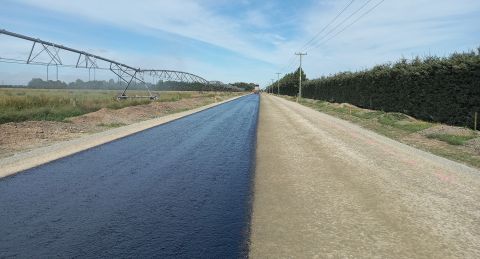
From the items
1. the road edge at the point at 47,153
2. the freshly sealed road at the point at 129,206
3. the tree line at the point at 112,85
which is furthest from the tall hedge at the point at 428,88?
the tree line at the point at 112,85

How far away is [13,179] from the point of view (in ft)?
30.3

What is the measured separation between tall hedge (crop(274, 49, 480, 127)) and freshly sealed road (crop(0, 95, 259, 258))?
13.3 m

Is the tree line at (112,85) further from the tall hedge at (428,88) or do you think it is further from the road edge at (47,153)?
the tall hedge at (428,88)

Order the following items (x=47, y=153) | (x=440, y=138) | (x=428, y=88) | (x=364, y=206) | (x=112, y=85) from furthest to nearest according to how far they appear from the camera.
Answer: (x=112, y=85) → (x=428, y=88) → (x=440, y=138) → (x=47, y=153) → (x=364, y=206)

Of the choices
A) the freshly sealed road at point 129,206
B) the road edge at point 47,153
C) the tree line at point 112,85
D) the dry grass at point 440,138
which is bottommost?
the road edge at point 47,153

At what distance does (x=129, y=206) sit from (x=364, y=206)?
3.79 m

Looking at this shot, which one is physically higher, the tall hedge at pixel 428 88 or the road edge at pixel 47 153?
the tall hedge at pixel 428 88

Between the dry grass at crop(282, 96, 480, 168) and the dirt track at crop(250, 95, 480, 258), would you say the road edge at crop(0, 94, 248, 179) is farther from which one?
the dry grass at crop(282, 96, 480, 168)

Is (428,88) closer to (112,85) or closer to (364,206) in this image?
(364,206)

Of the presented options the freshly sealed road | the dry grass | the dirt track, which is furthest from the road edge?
the dry grass

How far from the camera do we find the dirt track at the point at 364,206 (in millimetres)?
5535

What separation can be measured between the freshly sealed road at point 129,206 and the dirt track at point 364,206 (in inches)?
20.7

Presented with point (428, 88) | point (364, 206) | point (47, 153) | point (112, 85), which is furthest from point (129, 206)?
point (112, 85)

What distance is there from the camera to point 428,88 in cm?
2547
